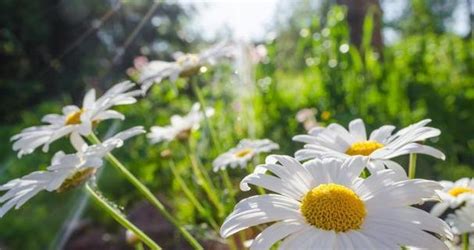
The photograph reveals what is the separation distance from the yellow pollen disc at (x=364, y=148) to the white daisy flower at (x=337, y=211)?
117 millimetres

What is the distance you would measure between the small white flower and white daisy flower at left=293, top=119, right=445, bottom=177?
0.36 feet

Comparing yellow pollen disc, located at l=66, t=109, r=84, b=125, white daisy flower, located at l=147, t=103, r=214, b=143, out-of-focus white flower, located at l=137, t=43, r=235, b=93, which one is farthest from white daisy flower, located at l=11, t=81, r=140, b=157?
white daisy flower, located at l=147, t=103, r=214, b=143

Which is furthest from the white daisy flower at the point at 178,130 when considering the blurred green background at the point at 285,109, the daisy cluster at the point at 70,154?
the daisy cluster at the point at 70,154

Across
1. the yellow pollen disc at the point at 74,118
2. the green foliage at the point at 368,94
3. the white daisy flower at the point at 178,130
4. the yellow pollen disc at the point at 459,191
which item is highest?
the yellow pollen disc at the point at 74,118

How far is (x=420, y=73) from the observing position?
10.8 ft

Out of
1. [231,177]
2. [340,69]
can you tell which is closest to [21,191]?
[231,177]

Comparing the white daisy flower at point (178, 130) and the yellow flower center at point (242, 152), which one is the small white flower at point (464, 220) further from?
the white daisy flower at point (178, 130)

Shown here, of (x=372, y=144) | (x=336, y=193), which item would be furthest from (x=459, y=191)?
(x=336, y=193)

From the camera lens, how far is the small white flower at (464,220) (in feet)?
3.00

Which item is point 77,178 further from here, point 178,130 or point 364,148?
point 178,130

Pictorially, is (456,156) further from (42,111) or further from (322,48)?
(42,111)

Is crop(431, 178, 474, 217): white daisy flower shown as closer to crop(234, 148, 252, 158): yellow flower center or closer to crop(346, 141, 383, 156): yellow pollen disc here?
crop(346, 141, 383, 156): yellow pollen disc

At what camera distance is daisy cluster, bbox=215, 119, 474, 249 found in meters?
0.71

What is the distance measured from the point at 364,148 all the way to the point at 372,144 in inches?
0.6
